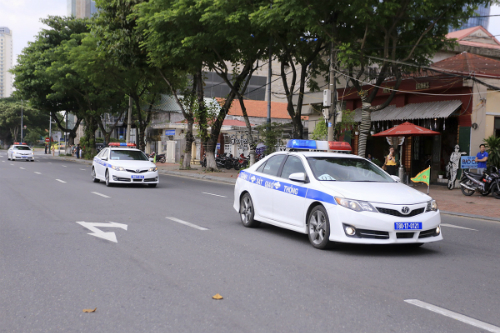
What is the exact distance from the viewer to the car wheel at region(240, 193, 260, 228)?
393 inches

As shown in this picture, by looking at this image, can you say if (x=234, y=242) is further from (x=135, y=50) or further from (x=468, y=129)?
(x=135, y=50)

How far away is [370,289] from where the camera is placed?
5668mm

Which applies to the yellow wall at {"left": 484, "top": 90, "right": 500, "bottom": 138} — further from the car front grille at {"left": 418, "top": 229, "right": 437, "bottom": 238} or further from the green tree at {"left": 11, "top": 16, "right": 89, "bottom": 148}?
the green tree at {"left": 11, "top": 16, "right": 89, "bottom": 148}

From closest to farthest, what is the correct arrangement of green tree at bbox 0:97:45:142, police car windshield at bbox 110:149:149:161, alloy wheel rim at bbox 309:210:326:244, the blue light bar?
1. alloy wheel rim at bbox 309:210:326:244
2. the blue light bar
3. police car windshield at bbox 110:149:149:161
4. green tree at bbox 0:97:45:142

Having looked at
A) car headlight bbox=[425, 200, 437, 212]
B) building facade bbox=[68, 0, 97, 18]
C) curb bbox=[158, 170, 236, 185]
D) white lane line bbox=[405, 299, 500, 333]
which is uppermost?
building facade bbox=[68, 0, 97, 18]

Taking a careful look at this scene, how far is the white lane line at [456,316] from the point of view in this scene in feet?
14.7

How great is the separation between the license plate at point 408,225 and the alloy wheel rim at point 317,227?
104 cm

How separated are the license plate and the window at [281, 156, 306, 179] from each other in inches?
80.8

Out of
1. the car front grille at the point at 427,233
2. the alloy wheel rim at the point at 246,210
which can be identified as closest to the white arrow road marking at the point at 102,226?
the alloy wheel rim at the point at 246,210

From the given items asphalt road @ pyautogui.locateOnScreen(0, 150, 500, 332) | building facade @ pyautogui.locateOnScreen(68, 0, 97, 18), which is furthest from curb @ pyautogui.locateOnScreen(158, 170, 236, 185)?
building facade @ pyautogui.locateOnScreen(68, 0, 97, 18)

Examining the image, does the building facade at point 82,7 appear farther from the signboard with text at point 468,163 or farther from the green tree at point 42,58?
the signboard with text at point 468,163

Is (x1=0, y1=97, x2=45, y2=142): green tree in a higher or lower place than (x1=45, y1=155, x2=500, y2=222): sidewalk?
higher

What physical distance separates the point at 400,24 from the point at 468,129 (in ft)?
16.9

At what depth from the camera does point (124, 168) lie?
62.7 ft
